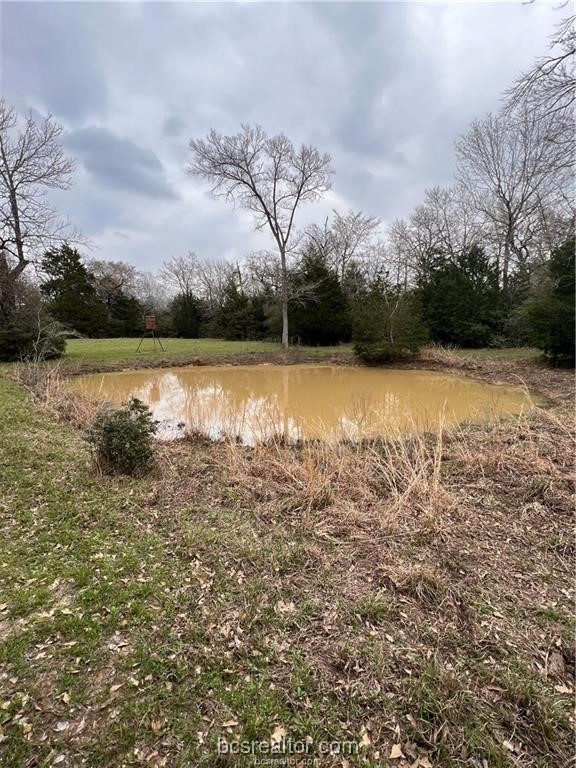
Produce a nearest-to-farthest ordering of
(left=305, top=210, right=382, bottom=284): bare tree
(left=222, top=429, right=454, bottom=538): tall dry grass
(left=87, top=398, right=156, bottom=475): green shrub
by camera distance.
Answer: (left=222, top=429, right=454, bottom=538): tall dry grass
(left=87, top=398, right=156, bottom=475): green shrub
(left=305, top=210, right=382, bottom=284): bare tree

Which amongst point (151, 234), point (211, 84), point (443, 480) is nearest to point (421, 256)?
point (151, 234)

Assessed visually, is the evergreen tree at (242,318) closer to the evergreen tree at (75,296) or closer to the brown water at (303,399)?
the brown water at (303,399)

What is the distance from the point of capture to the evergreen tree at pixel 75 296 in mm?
26172

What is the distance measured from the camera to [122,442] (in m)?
3.83

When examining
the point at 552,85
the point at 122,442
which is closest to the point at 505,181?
the point at 552,85

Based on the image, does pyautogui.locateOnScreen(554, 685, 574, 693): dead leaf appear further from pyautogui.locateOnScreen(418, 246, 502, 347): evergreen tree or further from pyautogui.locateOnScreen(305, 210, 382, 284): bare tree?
pyautogui.locateOnScreen(305, 210, 382, 284): bare tree

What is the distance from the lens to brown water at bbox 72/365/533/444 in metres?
5.59

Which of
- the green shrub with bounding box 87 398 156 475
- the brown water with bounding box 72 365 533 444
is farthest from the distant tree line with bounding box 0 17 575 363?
the green shrub with bounding box 87 398 156 475

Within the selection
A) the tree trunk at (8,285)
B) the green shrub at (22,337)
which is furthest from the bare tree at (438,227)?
the tree trunk at (8,285)

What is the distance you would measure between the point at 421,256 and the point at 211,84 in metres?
16.8

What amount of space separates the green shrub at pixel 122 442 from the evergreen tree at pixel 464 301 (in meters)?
15.2

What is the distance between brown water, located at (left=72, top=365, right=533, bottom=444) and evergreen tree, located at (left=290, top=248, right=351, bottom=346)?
5.63 meters

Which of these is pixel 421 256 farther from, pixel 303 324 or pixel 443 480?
pixel 443 480

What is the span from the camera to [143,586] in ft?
7.44
